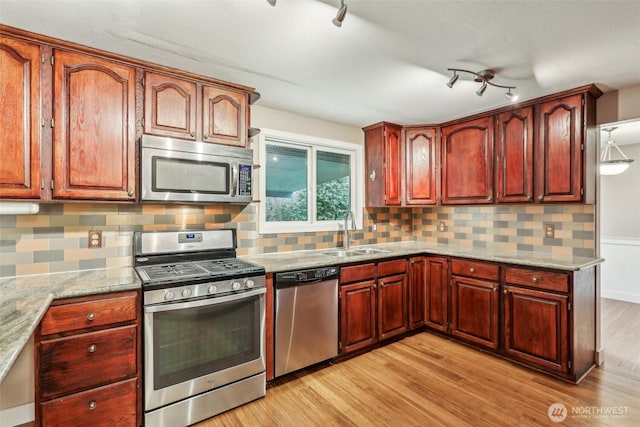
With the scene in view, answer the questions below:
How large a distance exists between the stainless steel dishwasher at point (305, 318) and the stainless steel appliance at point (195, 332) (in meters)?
0.19

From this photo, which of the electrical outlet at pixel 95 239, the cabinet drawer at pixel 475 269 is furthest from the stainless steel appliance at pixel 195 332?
the cabinet drawer at pixel 475 269

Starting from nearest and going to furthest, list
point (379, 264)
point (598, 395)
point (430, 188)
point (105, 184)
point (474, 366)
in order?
point (105, 184) < point (598, 395) < point (474, 366) < point (379, 264) < point (430, 188)

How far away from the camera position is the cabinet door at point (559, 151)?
2678 mm

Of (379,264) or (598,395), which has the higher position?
(379,264)

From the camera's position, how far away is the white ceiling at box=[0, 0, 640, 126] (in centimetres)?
161

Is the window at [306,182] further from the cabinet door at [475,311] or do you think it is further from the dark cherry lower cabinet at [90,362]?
the dark cherry lower cabinet at [90,362]

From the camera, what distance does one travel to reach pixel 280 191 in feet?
10.8

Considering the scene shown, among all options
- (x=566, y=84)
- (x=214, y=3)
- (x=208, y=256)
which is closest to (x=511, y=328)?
(x=566, y=84)

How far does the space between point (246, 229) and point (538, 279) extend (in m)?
2.54

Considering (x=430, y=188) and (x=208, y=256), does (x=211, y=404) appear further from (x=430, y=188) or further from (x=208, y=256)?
(x=430, y=188)

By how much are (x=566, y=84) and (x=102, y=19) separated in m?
3.26

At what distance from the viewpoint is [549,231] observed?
124 inches

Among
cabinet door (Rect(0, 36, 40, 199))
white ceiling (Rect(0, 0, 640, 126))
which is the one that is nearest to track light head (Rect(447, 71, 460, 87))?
white ceiling (Rect(0, 0, 640, 126))

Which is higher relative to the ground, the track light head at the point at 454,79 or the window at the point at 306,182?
the track light head at the point at 454,79
